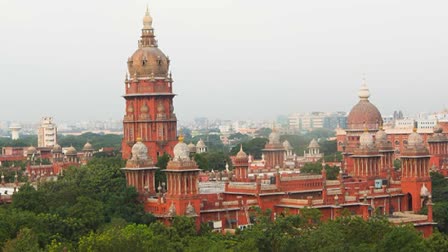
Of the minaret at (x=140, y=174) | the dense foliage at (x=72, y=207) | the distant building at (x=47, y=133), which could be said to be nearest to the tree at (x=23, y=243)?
the dense foliage at (x=72, y=207)

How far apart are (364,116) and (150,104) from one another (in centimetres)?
2215

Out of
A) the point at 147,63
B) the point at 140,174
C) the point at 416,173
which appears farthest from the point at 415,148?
the point at 147,63

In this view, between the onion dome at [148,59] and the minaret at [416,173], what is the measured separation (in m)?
15.9

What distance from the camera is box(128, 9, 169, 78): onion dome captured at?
6128cm

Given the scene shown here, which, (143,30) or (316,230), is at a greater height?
(143,30)

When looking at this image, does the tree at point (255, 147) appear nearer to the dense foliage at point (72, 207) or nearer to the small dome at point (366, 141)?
the small dome at point (366, 141)

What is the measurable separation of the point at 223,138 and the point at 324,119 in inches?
1601

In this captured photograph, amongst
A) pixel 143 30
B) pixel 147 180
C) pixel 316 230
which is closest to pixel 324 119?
pixel 143 30

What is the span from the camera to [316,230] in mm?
40500

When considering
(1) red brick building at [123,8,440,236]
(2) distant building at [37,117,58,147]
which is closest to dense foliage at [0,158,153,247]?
(1) red brick building at [123,8,440,236]

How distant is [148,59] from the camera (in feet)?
202

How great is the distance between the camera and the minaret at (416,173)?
54406mm

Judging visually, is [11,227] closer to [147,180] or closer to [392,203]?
[147,180]

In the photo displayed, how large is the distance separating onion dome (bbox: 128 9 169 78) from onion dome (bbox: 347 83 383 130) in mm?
20776
